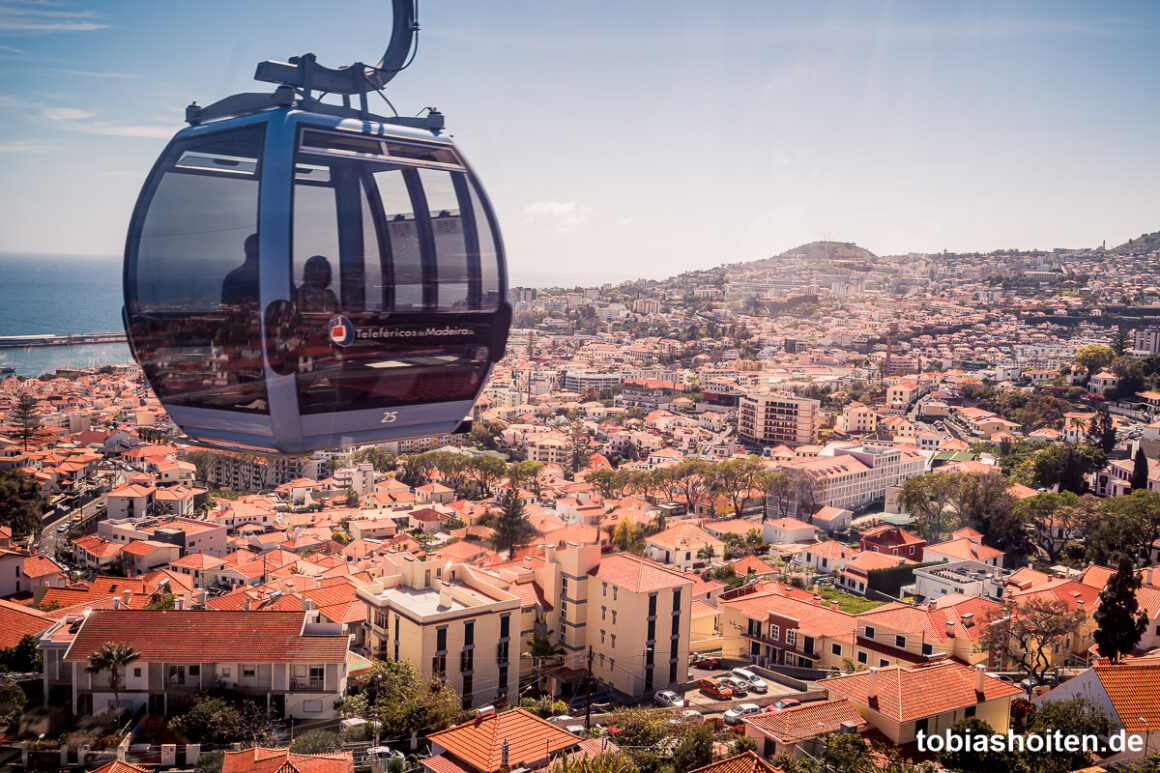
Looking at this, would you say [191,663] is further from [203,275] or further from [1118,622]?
[1118,622]

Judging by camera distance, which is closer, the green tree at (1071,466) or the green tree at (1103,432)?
the green tree at (1071,466)

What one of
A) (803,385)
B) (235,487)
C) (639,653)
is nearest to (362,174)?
(639,653)

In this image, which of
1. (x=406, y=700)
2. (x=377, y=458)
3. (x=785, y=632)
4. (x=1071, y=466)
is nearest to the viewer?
(x=406, y=700)

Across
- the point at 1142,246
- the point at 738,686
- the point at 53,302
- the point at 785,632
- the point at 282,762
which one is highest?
the point at 1142,246

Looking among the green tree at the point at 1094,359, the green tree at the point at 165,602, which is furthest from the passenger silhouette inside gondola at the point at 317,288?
the green tree at the point at 1094,359

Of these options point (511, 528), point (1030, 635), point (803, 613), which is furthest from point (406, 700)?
point (511, 528)

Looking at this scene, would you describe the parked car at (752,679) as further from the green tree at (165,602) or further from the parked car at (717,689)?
the green tree at (165,602)
